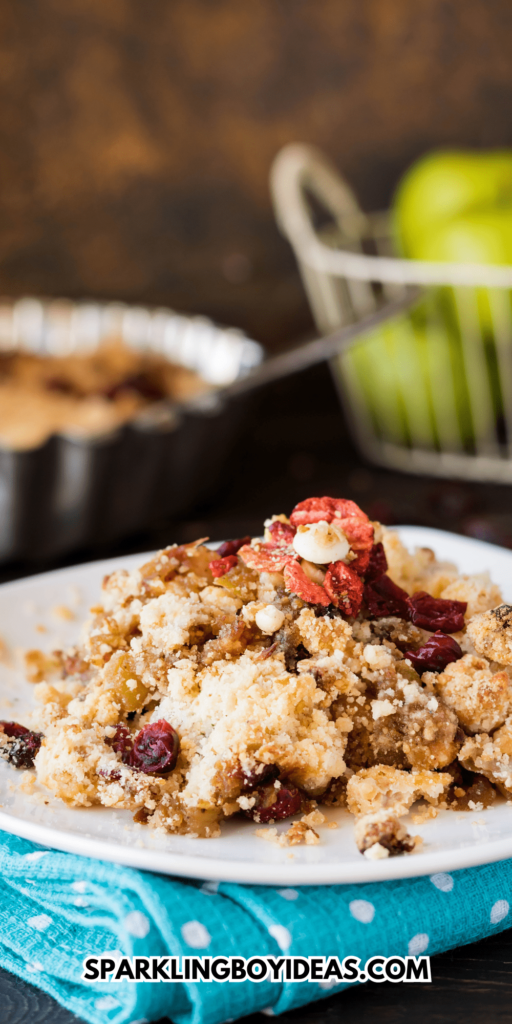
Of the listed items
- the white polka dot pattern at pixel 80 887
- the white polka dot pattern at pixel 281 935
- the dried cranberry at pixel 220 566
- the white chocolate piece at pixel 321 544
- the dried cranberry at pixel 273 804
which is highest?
the white chocolate piece at pixel 321 544

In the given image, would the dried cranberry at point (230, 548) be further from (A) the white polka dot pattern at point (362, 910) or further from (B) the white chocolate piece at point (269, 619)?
(A) the white polka dot pattern at point (362, 910)

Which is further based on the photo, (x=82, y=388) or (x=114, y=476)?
(x=82, y=388)

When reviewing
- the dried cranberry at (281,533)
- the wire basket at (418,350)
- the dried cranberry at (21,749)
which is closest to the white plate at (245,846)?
the dried cranberry at (21,749)

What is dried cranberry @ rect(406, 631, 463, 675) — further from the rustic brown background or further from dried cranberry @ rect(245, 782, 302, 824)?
the rustic brown background

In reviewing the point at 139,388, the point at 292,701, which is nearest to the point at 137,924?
the point at 292,701

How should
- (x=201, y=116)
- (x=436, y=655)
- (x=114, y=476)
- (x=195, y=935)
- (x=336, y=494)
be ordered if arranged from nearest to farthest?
(x=195, y=935)
(x=436, y=655)
(x=114, y=476)
(x=336, y=494)
(x=201, y=116)

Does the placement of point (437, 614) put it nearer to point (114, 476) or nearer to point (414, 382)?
point (114, 476)

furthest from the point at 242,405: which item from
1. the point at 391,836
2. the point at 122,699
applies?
the point at 391,836
